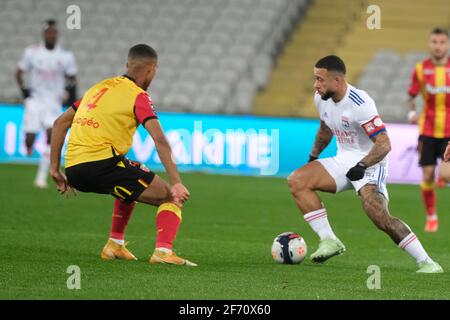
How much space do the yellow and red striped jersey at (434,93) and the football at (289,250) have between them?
14.4 feet

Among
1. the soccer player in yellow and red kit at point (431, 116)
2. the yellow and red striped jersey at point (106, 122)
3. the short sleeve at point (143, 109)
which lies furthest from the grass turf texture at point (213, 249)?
the short sleeve at point (143, 109)

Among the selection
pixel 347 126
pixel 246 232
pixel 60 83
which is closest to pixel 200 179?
pixel 60 83

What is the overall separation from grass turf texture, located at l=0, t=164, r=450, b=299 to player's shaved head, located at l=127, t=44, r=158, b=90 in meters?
1.47

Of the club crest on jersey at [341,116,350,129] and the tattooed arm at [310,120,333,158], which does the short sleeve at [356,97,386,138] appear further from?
the tattooed arm at [310,120,333,158]

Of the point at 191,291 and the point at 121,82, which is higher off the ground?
the point at 121,82

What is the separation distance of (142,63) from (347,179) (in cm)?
203

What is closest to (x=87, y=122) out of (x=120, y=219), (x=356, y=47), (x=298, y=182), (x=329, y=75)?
(x=120, y=219)

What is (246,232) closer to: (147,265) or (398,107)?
(147,265)

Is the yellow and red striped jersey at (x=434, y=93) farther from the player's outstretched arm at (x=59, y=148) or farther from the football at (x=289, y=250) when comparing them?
the player's outstretched arm at (x=59, y=148)

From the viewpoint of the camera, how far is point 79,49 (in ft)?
83.7

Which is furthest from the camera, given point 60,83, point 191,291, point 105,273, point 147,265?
point 60,83

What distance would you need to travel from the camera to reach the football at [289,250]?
980 centimetres
